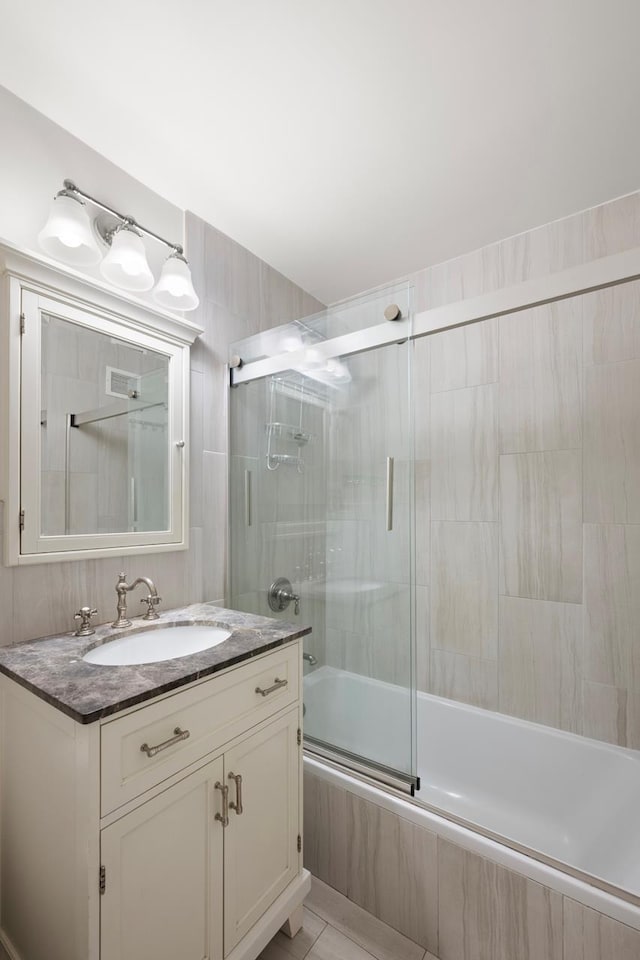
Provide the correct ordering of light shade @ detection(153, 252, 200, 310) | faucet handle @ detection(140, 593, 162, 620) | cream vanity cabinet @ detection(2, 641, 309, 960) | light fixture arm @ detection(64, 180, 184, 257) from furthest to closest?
1. light shade @ detection(153, 252, 200, 310)
2. faucet handle @ detection(140, 593, 162, 620)
3. light fixture arm @ detection(64, 180, 184, 257)
4. cream vanity cabinet @ detection(2, 641, 309, 960)

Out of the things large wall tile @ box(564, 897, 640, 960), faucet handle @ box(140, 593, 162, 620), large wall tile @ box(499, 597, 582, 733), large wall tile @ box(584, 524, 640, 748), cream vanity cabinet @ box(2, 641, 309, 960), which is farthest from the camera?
large wall tile @ box(499, 597, 582, 733)

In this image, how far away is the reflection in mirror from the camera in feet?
4.44

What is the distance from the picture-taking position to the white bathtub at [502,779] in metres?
1.30

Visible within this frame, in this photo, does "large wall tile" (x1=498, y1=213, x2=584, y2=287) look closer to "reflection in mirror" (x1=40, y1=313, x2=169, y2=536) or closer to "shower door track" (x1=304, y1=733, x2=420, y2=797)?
"reflection in mirror" (x1=40, y1=313, x2=169, y2=536)

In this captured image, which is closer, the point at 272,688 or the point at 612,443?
the point at 272,688

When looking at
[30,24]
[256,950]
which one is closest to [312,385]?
[30,24]

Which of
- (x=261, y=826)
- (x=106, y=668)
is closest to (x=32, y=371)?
(x=106, y=668)

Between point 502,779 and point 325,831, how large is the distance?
0.82 m

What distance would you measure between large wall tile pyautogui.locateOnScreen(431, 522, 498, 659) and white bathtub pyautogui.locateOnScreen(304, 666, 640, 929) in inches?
11.8

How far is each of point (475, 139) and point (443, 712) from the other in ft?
7.54

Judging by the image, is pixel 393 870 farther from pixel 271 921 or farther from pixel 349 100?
pixel 349 100

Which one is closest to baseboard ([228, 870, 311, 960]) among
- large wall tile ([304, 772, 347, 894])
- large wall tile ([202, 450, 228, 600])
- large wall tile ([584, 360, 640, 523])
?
large wall tile ([304, 772, 347, 894])

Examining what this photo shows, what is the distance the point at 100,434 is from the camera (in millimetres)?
1484

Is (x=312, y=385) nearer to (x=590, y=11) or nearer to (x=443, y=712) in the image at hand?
(x=590, y=11)
